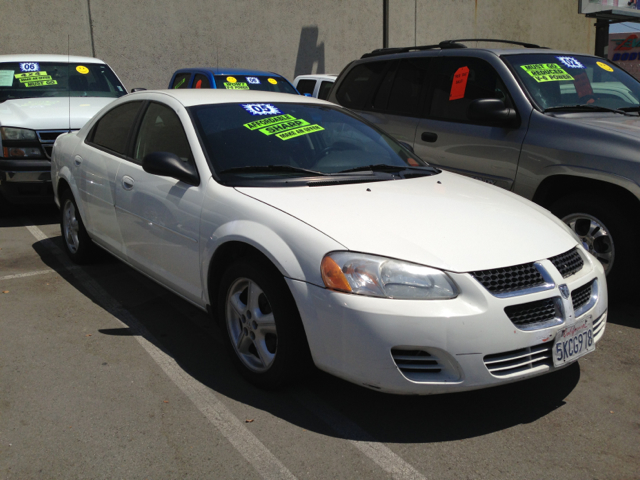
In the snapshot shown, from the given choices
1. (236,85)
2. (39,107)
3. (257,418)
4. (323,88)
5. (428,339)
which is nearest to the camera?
(428,339)

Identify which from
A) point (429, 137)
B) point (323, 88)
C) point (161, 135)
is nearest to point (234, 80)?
point (323, 88)

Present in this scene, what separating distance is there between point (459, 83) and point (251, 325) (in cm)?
Result: 348

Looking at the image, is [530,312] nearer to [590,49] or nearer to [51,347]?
[51,347]

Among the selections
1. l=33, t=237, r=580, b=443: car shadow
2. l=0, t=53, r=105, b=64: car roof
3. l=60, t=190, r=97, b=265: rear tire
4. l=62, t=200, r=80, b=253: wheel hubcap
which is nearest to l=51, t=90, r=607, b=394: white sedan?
l=33, t=237, r=580, b=443: car shadow

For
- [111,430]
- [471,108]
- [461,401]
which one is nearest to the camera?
[111,430]

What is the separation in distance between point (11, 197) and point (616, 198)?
6.04 meters

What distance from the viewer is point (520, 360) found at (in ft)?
9.59

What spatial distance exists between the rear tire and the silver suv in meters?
3.01

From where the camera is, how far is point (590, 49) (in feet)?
79.9

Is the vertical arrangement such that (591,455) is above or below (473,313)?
below

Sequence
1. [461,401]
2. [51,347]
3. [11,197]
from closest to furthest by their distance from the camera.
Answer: [461,401]
[51,347]
[11,197]

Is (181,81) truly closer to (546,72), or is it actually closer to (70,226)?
(70,226)

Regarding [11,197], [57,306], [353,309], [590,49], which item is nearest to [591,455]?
[353,309]

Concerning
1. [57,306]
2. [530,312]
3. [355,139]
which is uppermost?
[355,139]
